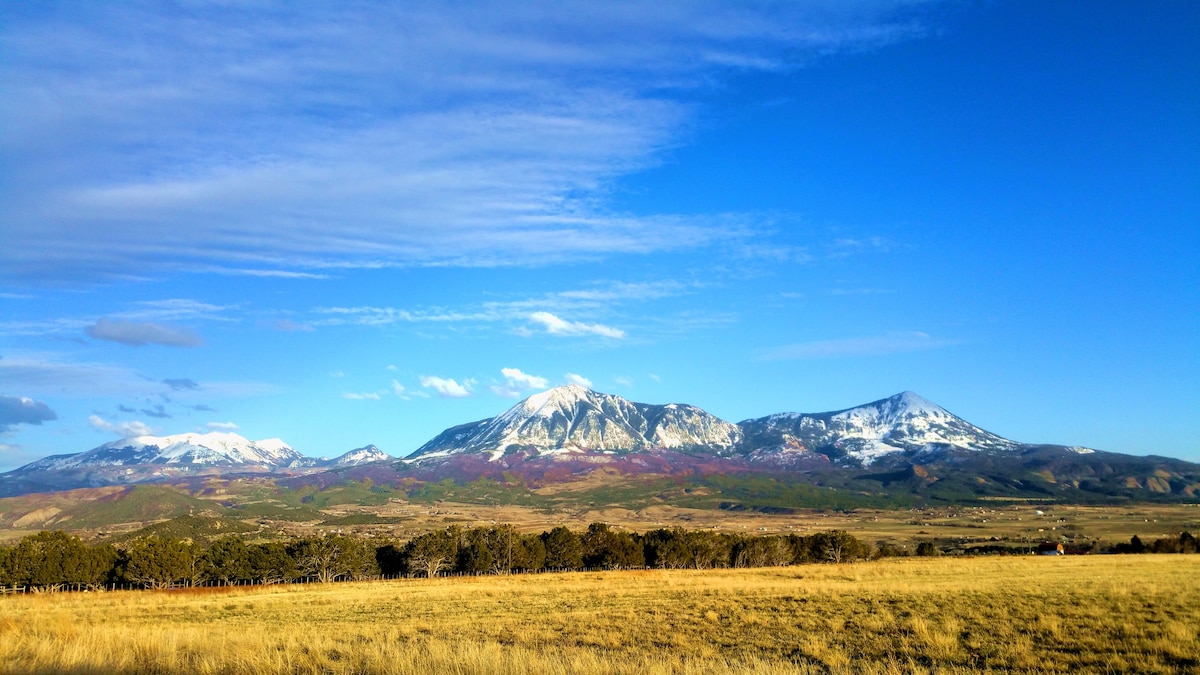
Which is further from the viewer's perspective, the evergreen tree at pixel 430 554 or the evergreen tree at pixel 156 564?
the evergreen tree at pixel 430 554

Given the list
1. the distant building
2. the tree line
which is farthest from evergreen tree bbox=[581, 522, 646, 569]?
the distant building

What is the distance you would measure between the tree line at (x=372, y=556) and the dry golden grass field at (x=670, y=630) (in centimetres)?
2680

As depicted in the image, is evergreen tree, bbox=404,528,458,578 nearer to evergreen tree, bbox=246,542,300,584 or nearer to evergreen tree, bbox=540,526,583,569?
evergreen tree, bbox=540,526,583,569

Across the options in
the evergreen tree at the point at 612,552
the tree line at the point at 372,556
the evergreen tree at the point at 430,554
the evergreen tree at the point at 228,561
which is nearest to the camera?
the tree line at the point at 372,556

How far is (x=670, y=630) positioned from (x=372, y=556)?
207 ft

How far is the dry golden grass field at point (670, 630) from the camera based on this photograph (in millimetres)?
12586

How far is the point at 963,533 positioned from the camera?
15500 cm

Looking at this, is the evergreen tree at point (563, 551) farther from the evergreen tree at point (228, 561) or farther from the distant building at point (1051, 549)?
the distant building at point (1051, 549)

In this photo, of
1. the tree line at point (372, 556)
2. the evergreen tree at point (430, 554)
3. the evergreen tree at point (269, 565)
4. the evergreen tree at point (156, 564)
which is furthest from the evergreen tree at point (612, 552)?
the evergreen tree at point (156, 564)

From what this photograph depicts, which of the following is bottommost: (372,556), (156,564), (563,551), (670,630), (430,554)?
(563,551)

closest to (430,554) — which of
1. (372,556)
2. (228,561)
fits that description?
(372,556)

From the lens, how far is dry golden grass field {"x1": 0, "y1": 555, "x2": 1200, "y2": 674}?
12.6m

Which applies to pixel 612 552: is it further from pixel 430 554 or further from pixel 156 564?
pixel 156 564

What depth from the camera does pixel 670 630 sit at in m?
22.6
